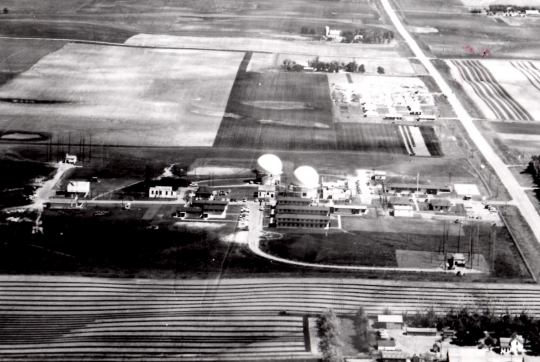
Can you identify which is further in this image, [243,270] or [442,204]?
[442,204]

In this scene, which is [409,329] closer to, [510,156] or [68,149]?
[510,156]

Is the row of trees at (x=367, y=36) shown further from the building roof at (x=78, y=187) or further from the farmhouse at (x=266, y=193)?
the building roof at (x=78, y=187)

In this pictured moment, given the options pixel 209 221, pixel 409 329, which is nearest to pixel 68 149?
pixel 209 221

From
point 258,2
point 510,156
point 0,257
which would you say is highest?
point 258,2

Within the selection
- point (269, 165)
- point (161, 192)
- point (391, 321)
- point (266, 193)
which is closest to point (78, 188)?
point (161, 192)

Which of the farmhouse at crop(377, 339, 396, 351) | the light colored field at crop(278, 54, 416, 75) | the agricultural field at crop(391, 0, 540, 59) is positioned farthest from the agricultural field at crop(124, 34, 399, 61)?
the farmhouse at crop(377, 339, 396, 351)

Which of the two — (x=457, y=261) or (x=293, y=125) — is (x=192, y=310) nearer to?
(x=457, y=261)

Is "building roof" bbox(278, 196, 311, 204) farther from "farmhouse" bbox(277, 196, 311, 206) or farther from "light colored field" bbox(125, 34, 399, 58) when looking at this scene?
"light colored field" bbox(125, 34, 399, 58)
